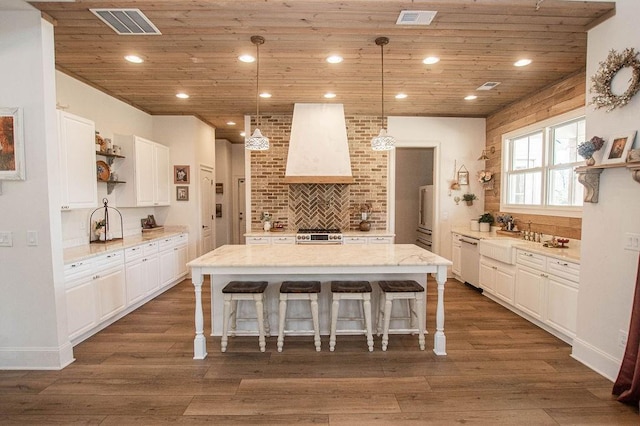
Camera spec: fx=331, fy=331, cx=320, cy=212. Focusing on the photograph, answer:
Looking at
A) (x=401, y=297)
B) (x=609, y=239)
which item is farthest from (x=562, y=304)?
(x=401, y=297)

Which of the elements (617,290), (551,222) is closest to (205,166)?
(551,222)

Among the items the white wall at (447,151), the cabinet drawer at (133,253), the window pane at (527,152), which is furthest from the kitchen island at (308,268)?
the white wall at (447,151)

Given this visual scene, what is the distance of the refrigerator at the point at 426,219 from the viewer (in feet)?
20.9

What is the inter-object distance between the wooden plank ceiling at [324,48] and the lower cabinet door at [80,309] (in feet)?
7.76

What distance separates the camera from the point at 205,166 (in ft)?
21.1

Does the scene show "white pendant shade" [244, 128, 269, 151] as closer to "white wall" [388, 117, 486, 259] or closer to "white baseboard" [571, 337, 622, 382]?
"white wall" [388, 117, 486, 259]

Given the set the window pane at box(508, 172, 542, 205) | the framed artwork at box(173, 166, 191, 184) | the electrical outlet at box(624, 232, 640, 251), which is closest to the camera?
the electrical outlet at box(624, 232, 640, 251)

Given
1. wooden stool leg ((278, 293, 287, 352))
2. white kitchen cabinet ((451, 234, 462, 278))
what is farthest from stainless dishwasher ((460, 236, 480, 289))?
wooden stool leg ((278, 293, 287, 352))

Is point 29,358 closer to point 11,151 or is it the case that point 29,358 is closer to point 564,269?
point 11,151

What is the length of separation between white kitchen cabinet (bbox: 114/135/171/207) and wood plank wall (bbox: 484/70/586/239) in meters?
5.59

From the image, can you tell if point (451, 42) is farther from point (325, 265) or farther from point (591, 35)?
point (325, 265)

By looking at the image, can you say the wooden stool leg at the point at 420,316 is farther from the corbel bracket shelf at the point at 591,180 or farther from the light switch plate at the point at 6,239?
the light switch plate at the point at 6,239

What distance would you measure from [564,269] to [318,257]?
95.8 inches

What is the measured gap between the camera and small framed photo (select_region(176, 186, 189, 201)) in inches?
231
